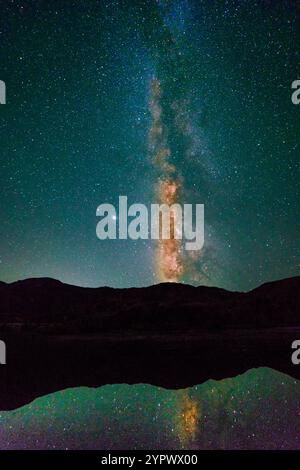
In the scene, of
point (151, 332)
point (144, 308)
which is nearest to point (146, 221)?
point (144, 308)

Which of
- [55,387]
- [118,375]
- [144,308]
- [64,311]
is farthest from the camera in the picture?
[144,308]

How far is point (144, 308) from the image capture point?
5387mm

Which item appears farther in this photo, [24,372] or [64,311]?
[64,311]

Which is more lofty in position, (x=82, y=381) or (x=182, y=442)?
(x=82, y=381)

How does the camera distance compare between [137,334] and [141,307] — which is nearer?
[137,334]

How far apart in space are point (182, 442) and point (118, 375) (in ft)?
3.39

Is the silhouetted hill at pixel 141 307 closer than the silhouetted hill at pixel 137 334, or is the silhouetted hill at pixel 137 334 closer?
the silhouetted hill at pixel 137 334

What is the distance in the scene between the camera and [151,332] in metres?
5.57

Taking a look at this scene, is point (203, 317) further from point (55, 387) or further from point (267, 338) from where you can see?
point (55, 387)

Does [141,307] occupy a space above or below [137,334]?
above

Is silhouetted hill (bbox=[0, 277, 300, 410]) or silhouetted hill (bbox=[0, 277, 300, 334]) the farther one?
silhouetted hill (bbox=[0, 277, 300, 334])

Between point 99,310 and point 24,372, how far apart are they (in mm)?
1377
